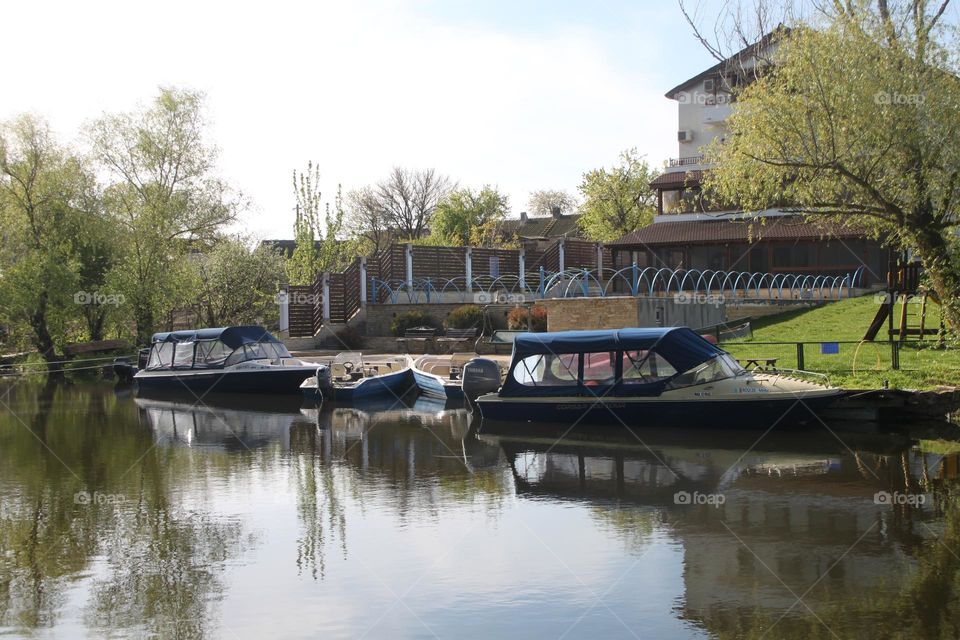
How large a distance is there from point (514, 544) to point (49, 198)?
1385 inches

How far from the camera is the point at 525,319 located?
3544cm

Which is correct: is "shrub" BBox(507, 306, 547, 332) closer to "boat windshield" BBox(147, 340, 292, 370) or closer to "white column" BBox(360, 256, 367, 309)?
"white column" BBox(360, 256, 367, 309)

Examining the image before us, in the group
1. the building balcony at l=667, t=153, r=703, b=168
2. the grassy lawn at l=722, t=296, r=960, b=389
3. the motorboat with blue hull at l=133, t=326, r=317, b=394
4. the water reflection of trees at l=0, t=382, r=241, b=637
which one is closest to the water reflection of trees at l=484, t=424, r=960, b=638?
the grassy lawn at l=722, t=296, r=960, b=389

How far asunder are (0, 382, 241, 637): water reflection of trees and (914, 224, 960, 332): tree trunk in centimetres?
1582

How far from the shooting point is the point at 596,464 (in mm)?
15992

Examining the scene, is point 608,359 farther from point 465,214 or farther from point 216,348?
point 465,214

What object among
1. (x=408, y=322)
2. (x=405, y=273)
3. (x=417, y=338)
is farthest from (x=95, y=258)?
(x=417, y=338)

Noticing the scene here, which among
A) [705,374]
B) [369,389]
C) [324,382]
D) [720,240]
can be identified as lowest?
[369,389]

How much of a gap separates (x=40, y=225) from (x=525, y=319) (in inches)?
826

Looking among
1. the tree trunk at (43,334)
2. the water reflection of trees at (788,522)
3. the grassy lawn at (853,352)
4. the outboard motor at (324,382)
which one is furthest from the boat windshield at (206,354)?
the grassy lawn at (853,352)

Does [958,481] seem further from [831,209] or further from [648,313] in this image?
[648,313]

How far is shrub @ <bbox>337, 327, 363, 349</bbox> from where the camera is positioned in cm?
3947

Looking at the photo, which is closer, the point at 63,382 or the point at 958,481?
the point at 958,481

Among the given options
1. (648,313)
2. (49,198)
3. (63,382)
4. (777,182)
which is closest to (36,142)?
(49,198)
